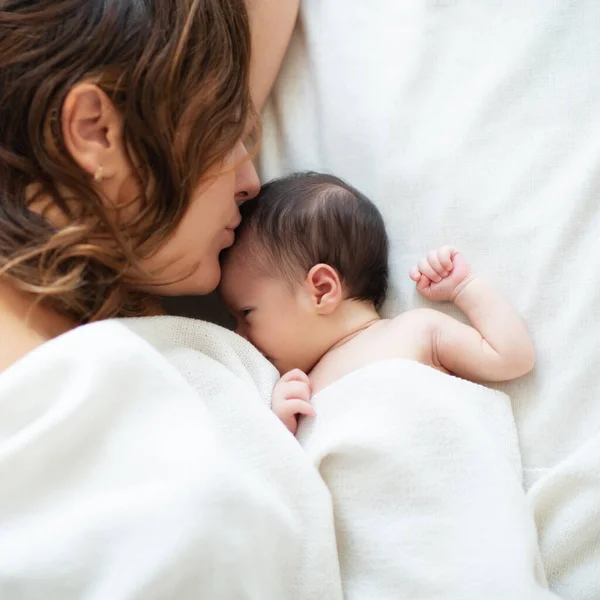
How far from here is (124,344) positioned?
78cm

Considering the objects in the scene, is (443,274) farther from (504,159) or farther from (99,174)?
(99,174)

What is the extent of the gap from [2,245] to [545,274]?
2.02ft

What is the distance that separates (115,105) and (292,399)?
381 millimetres

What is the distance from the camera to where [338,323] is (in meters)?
0.98

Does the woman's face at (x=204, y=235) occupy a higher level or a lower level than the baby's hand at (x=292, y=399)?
higher

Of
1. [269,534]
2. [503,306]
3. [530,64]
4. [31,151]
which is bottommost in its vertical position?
[269,534]

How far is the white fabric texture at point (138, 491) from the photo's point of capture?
695 millimetres

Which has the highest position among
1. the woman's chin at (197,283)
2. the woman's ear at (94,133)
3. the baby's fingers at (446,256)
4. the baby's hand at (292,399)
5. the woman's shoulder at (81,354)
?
the woman's ear at (94,133)

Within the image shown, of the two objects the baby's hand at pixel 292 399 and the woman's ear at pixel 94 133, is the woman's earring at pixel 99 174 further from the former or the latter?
the baby's hand at pixel 292 399

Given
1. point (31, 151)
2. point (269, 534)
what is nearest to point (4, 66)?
point (31, 151)

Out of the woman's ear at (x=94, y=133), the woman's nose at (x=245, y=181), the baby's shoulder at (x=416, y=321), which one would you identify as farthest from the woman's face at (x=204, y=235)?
the baby's shoulder at (x=416, y=321)

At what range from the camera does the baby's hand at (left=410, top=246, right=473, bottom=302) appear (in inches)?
36.2

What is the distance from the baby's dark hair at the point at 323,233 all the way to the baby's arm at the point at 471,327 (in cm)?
7

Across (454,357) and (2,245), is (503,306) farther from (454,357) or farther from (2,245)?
(2,245)
